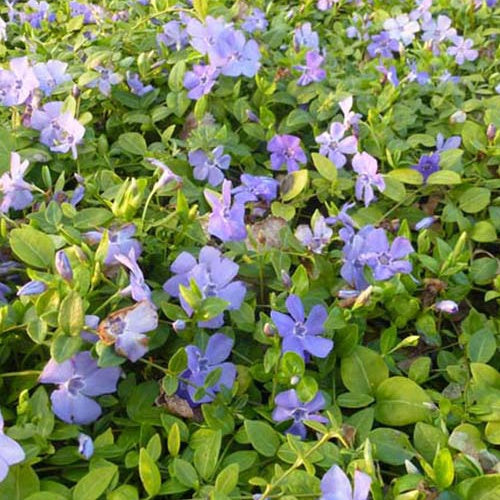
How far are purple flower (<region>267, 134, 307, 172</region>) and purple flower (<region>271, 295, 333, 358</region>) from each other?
0.54 m

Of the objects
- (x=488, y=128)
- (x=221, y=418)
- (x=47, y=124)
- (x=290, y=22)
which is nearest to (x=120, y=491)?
(x=221, y=418)

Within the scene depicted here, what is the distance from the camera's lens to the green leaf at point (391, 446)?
3.49 ft

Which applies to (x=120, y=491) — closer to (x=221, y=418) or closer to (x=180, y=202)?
(x=221, y=418)

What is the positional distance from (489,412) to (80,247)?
69 cm

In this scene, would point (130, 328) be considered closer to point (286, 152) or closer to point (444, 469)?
point (444, 469)

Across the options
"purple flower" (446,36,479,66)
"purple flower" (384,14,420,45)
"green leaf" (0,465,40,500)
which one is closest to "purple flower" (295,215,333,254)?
"green leaf" (0,465,40,500)

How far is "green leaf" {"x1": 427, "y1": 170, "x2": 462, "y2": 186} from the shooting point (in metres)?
1.53

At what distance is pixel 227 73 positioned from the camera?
1.76 m

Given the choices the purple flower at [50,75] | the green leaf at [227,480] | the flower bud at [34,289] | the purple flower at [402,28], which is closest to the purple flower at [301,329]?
the green leaf at [227,480]

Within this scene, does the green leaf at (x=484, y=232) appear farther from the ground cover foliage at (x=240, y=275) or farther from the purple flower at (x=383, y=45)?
the purple flower at (x=383, y=45)

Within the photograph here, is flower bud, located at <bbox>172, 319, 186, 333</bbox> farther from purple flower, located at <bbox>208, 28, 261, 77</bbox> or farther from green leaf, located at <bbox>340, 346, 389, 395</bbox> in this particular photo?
purple flower, located at <bbox>208, 28, 261, 77</bbox>

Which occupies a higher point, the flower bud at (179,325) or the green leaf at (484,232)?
the flower bud at (179,325)

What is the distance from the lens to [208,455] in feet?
3.37

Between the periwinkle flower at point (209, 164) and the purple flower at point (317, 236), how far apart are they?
0.94 ft
